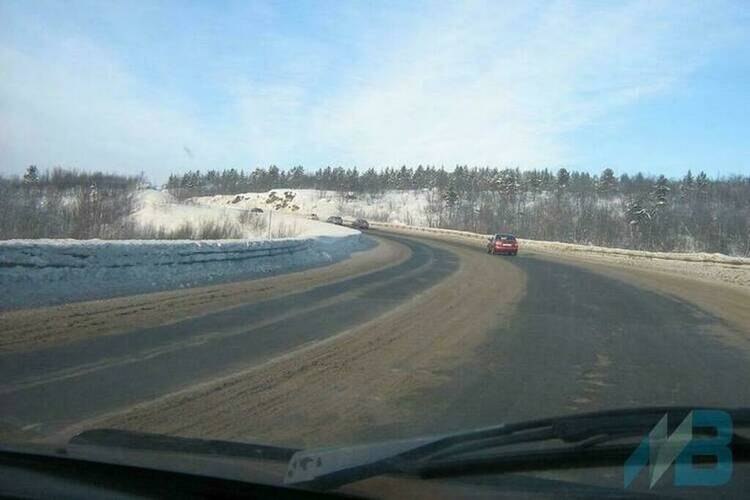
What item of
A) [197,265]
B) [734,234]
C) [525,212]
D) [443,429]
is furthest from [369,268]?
[525,212]

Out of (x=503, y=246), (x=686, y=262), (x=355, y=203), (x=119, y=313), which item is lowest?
(x=119, y=313)

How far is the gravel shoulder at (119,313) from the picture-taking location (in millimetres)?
9258

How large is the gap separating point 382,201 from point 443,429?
517ft

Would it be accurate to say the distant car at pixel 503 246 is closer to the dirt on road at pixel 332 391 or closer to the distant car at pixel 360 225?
the dirt on road at pixel 332 391

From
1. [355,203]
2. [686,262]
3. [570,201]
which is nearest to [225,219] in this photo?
[686,262]

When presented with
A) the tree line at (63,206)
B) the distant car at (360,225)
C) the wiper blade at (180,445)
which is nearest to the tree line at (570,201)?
the distant car at (360,225)

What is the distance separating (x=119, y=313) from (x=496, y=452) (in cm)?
950

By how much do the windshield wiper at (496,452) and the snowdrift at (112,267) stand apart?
10340 millimetres

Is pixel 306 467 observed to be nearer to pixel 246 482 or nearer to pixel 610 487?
pixel 246 482

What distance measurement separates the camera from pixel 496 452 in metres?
3.36

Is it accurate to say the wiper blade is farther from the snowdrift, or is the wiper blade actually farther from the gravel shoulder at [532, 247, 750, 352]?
the snowdrift

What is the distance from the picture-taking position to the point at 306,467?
3.12 m

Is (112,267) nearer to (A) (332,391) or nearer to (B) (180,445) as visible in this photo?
(A) (332,391)

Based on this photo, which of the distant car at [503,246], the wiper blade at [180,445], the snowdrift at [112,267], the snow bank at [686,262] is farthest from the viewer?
the distant car at [503,246]
